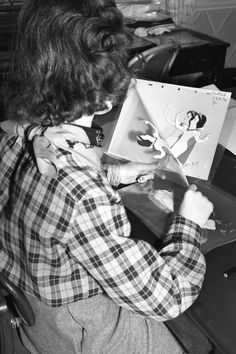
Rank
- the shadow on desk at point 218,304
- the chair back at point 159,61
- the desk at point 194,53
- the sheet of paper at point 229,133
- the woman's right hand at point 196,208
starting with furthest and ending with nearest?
the desk at point 194,53, the chair back at point 159,61, the sheet of paper at point 229,133, the woman's right hand at point 196,208, the shadow on desk at point 218,304

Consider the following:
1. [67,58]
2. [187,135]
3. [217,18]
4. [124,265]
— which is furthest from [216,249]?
[217,18]

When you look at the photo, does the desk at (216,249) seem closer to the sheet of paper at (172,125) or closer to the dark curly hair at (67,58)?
the sheet of paper at (172,125)

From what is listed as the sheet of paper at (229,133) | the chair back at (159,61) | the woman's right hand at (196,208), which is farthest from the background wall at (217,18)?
the woman's right hand at (196,208)

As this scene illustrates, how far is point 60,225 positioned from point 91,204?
6cm

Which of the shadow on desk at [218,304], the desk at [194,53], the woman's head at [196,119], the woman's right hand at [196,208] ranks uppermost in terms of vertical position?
the woman's head at [196,119]

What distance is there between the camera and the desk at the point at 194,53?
208cm

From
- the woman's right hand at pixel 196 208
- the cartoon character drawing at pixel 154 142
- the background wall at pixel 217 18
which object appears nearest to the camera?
the woman's right hand at pixel 196 208

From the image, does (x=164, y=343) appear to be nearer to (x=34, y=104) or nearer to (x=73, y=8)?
(x=34, y=104)

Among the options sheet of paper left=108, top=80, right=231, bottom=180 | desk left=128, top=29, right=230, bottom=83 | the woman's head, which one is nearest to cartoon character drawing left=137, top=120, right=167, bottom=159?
sheet of paper left=108, top=80, right=231, bottom=180

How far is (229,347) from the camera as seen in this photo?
60 centimetres

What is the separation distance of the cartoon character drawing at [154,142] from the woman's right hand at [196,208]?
152 millimetres

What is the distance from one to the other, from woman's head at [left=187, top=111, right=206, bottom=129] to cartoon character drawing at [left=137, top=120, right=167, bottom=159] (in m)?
0.10

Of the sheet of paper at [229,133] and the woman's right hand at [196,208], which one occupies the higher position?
the woman's right hand at [196,208]

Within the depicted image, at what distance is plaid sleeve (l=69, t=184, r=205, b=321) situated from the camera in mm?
627
